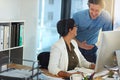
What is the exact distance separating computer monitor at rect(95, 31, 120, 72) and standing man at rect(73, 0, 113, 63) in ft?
5.49

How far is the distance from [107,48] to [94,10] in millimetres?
1863

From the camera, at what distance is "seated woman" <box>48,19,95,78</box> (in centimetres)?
271

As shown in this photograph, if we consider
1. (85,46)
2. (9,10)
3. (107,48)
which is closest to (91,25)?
(85,46)

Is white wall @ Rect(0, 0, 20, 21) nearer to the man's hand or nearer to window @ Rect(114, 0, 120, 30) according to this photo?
the man's hand

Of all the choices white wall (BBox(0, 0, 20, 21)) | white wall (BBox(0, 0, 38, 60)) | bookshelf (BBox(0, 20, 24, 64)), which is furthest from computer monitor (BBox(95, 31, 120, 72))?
white wall (BBox(0, 0, 38, 60))

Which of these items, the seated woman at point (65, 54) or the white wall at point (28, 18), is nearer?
the seated woman at point (65, 54)

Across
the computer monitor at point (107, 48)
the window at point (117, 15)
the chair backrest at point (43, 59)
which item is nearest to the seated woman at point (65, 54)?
the chair backrest at point (43, 59)

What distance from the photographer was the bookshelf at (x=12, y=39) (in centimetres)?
317

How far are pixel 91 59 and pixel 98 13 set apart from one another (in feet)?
2.54

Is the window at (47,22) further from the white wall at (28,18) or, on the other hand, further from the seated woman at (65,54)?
the seated woman at (65,54)

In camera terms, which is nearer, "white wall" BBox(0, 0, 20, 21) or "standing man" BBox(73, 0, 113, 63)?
"white wall" BBox(0, 0, 20, 21)

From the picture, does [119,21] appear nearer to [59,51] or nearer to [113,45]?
[59,51]

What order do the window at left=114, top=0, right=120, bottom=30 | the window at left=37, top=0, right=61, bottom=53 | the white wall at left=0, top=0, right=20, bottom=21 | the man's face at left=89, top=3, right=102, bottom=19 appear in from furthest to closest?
the window at left=37, top=0, right=61, bottom=53, the man's face at left=89, top=3, right=102, bottom=19, the window at left=114, top=0, right=120, bottom=30, the white wall at left=0, top=0, right=20, bottom=21

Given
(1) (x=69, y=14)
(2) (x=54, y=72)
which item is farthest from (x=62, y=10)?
(2) (x=54, y=72)
